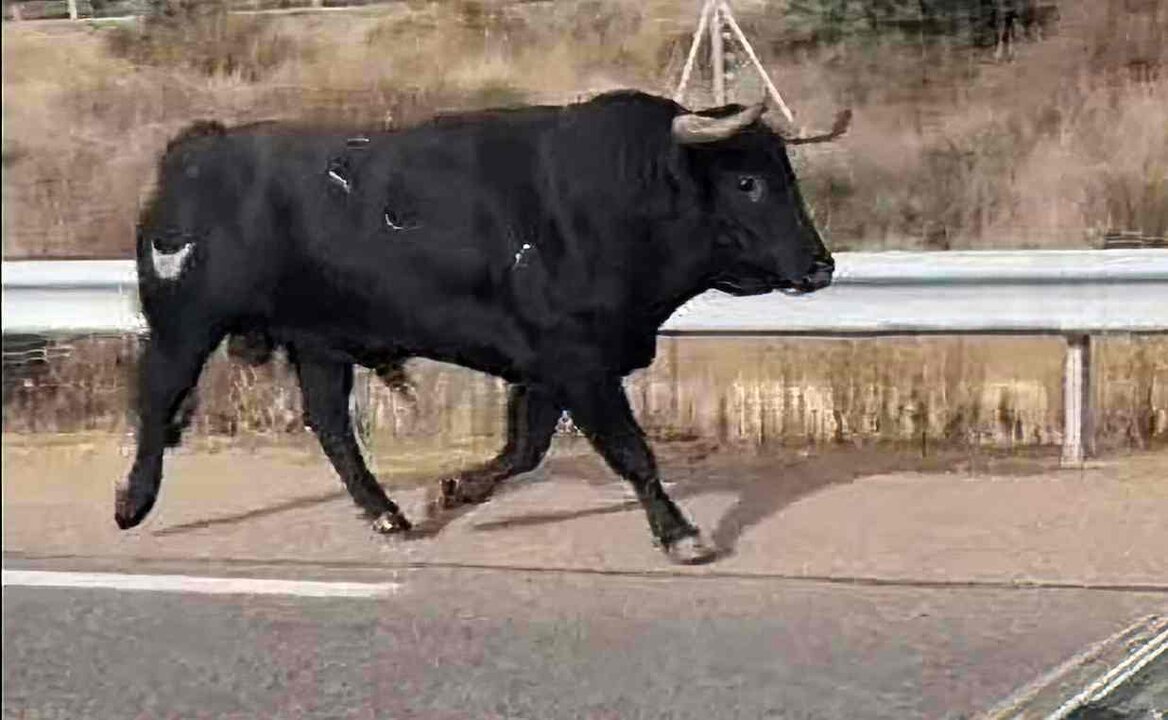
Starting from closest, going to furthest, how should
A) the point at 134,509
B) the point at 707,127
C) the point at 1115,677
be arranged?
the point at 1115,677
the point at 707,127
the point at 134,509

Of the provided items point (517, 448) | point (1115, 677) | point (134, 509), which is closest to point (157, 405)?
point (134, 509)

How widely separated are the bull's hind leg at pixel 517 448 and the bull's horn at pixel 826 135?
45 cm

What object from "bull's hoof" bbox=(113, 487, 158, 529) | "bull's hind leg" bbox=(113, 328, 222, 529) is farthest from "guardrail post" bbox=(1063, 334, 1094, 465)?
"bull's hoof" bbox=(113, 487, 158, 529)

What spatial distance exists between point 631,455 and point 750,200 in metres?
0.37

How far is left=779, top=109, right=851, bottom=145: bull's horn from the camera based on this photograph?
7.54 feet

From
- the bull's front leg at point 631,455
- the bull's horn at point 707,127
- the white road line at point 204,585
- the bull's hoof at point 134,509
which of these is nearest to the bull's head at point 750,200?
the bull's horn at point 707,127

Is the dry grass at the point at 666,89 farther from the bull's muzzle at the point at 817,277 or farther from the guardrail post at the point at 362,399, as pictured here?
the guardrail post at the point at 362,399

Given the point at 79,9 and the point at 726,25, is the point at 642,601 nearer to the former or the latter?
the point at 726,25

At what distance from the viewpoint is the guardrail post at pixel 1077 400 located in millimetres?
2305

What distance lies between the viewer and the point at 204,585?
2.52 meters

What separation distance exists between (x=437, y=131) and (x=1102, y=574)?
101 centimetres

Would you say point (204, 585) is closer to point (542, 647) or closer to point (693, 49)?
point (542, 647)

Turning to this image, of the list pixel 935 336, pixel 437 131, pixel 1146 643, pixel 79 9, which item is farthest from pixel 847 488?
pixel 79 9

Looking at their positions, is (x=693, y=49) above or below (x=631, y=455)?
above
